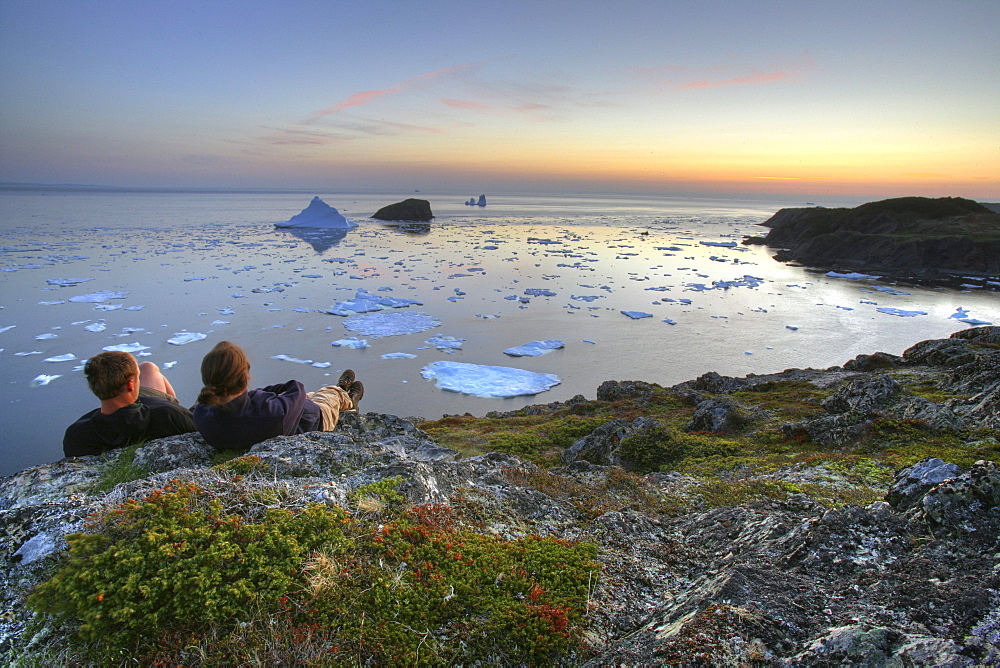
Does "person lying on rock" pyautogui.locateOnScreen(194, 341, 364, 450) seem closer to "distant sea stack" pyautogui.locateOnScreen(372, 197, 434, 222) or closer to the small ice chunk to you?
the small ice chunk

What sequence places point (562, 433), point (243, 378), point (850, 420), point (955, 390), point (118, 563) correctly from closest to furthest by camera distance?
point (118, 563), point (243, 378), point (850, 420), point (955, 390), point (562, 433)

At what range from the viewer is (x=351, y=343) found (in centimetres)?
2150

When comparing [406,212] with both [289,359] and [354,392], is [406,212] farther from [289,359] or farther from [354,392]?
[354,392]

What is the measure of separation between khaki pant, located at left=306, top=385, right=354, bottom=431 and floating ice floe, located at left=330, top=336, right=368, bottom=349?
13730 mm

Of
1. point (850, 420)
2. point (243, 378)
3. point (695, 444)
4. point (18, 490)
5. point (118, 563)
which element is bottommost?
point (695, 444)

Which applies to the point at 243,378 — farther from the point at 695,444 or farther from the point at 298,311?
the point at 298,311

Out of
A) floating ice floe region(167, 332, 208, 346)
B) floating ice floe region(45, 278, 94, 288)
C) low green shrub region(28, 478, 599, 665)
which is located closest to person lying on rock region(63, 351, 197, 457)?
low green shrub region(28, 478, 599, 665)

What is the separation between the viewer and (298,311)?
86.2 ft

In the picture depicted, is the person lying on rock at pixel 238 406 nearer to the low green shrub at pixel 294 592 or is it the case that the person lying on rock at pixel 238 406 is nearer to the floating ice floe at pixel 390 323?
the low green shrub at pixel 294 592

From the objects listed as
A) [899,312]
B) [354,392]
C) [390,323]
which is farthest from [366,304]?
[899,312]

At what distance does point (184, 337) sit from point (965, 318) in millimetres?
45233

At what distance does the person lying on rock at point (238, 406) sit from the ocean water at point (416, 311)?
10.4 meters

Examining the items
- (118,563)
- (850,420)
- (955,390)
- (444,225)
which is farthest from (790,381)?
(444,225)

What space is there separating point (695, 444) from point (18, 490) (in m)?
9.89
